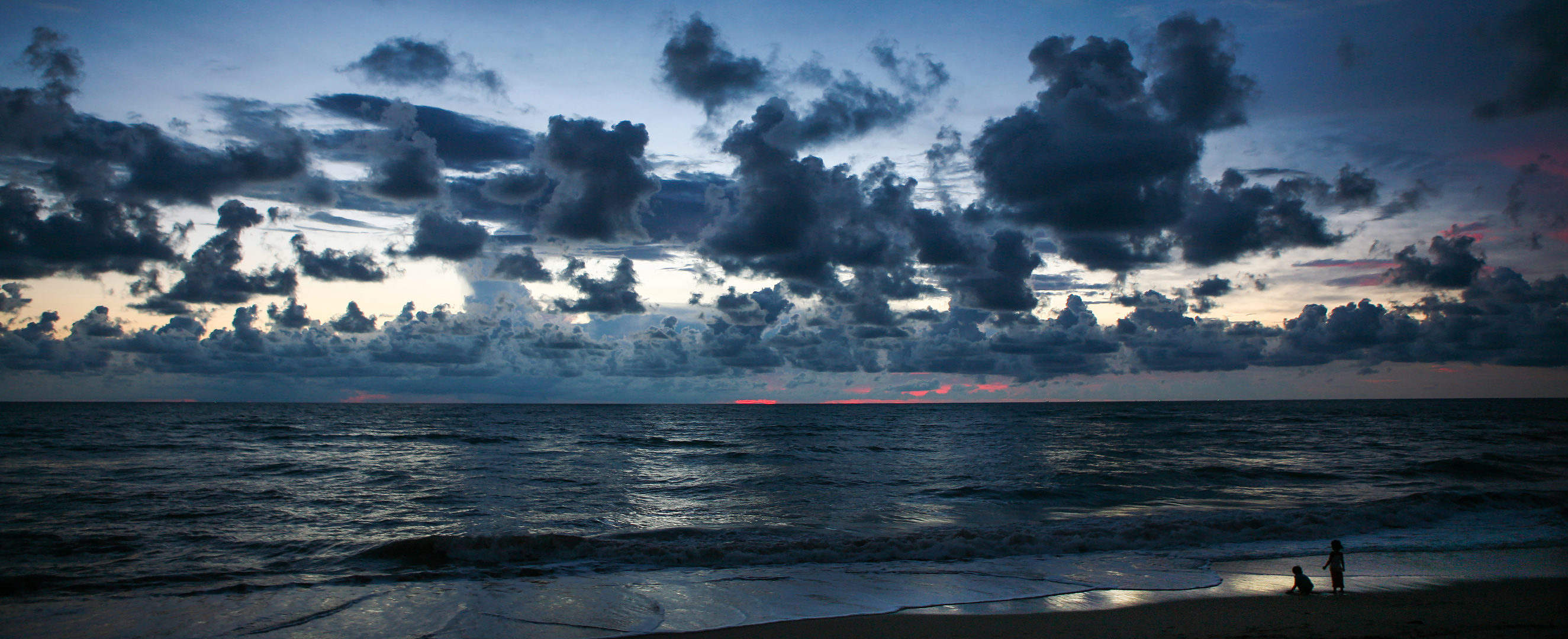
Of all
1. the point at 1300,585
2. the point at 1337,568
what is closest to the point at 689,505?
the point at 1300,585

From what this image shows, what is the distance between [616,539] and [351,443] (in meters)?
43.9

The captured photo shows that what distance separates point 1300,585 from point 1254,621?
97.8 inches

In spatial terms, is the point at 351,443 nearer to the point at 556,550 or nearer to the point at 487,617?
the point at 556,550

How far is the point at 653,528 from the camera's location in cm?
1916

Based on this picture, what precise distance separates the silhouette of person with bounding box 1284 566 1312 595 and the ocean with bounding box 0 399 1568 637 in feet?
5.85

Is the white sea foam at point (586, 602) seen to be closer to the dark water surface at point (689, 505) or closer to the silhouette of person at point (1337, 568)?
the dark water surface at point (689, 505)

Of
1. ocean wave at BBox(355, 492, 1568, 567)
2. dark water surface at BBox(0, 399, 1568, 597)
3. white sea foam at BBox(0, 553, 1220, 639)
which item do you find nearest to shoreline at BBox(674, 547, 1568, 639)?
white sea foam at BBox(0, 553, 1220, 639)

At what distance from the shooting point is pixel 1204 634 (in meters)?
9.48

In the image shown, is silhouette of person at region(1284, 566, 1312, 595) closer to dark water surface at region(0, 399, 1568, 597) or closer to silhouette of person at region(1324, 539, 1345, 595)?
silhouette of person at region(1324, 539, 1345, 595)

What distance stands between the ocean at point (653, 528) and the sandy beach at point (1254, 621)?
1.12m

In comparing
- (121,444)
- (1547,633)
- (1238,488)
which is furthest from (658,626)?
(121,444)

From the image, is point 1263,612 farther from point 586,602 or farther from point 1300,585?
point 586,602

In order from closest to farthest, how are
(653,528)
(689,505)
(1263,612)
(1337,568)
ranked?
1. (1263,612)
2. (1337,568)
3. (653,528)
4. (689,505)

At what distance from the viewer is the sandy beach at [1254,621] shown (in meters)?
9.57
